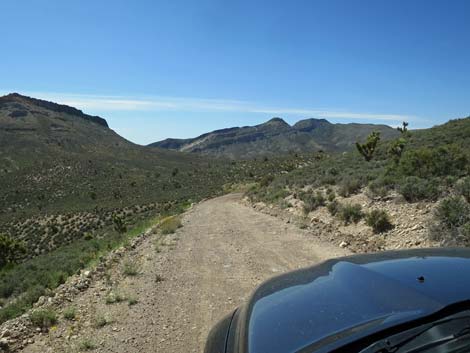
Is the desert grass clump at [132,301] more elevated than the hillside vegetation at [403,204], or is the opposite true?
the hillside vegetation at [403,204]

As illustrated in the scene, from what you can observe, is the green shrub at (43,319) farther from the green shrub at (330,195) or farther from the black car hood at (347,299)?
the green shrub at (330,195)

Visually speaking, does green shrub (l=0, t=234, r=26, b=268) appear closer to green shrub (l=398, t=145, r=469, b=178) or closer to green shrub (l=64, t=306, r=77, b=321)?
green shrub (l=64, t=306, r=77, b=321)

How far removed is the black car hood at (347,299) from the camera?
2.14 meters

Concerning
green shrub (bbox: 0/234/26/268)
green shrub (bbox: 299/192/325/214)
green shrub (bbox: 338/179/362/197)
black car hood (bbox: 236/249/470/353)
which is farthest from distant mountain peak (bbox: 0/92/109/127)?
black car hood (bbox: 236/249/470/353)

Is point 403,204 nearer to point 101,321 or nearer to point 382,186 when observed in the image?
point 382,186

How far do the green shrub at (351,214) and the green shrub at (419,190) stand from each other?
145 cm

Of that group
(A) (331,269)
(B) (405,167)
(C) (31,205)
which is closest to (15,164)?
(C) (31,205)

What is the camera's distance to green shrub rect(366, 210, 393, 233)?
432 inches

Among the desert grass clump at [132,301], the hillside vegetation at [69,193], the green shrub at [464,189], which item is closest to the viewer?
the desert grass clump at [132,301]

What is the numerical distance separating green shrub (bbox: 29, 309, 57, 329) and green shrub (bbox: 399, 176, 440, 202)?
33.7 ft

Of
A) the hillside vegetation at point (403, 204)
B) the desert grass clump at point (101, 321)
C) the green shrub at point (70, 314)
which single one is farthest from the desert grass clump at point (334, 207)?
the green shrub at point (70, 314)

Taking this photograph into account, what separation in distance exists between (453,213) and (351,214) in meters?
3.69

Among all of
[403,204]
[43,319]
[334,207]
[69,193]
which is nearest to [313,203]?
[334,207]

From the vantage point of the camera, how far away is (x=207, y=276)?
863 cm
